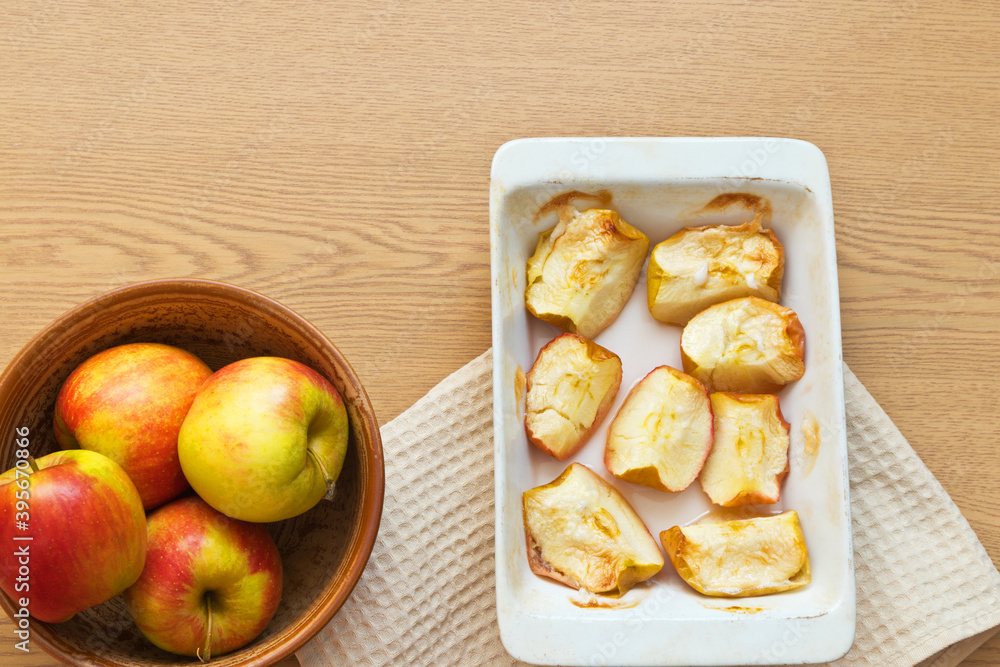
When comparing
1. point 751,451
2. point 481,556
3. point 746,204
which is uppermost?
point 746,204

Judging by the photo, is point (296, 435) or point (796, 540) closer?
point (296, 435)

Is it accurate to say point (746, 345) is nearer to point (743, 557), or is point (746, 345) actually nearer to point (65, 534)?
point (743, 557)

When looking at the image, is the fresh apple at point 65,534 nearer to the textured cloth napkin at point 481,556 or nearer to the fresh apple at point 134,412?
the fresh apple at point 134,412

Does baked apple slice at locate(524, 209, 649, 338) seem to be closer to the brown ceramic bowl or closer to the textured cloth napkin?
the textured cloth napkin

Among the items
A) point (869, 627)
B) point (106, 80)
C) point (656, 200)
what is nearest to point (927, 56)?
point (656, 200)

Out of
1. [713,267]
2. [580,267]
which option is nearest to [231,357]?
[580,267]

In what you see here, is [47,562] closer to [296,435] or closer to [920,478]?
[296,435]
